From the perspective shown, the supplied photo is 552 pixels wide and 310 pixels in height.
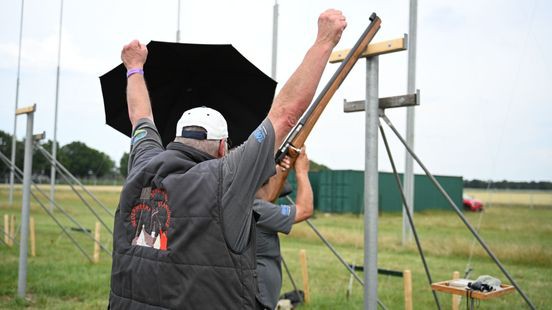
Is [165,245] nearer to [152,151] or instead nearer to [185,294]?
[185,294]

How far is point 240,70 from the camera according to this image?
3020 mm

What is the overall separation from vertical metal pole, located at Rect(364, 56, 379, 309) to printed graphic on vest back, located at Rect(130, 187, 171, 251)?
144 cm

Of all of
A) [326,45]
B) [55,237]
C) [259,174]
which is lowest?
[55,237]

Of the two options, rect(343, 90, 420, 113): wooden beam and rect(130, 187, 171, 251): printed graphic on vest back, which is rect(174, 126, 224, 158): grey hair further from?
rect(343, 90, 420, 113): wooden beam

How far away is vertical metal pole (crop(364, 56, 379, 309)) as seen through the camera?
2926 mm

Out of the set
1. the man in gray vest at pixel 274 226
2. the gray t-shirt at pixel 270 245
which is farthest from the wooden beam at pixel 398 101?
the gray t-shirt at pixel 270 245

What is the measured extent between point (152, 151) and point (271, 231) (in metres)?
1.58

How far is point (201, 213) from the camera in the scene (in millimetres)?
1708

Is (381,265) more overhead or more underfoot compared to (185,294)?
more underfoot

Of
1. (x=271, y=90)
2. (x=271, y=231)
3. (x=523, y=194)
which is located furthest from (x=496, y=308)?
(x=523, y=194)

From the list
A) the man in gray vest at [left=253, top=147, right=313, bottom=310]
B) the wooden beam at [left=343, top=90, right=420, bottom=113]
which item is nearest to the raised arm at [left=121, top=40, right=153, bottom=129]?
the man in gray vest at [left=253, top=147, right=313, bottom=310]

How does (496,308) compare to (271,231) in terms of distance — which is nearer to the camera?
(271,231)

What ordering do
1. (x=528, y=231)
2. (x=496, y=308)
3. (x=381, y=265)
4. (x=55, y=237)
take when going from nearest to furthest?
1. (x=496, y=308)
2. (x=381, y=265)
3. (x=55, y=237)
4. (x=528, y=231)

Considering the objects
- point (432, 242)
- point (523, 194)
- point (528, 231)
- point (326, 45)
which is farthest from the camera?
point (523, 194)
